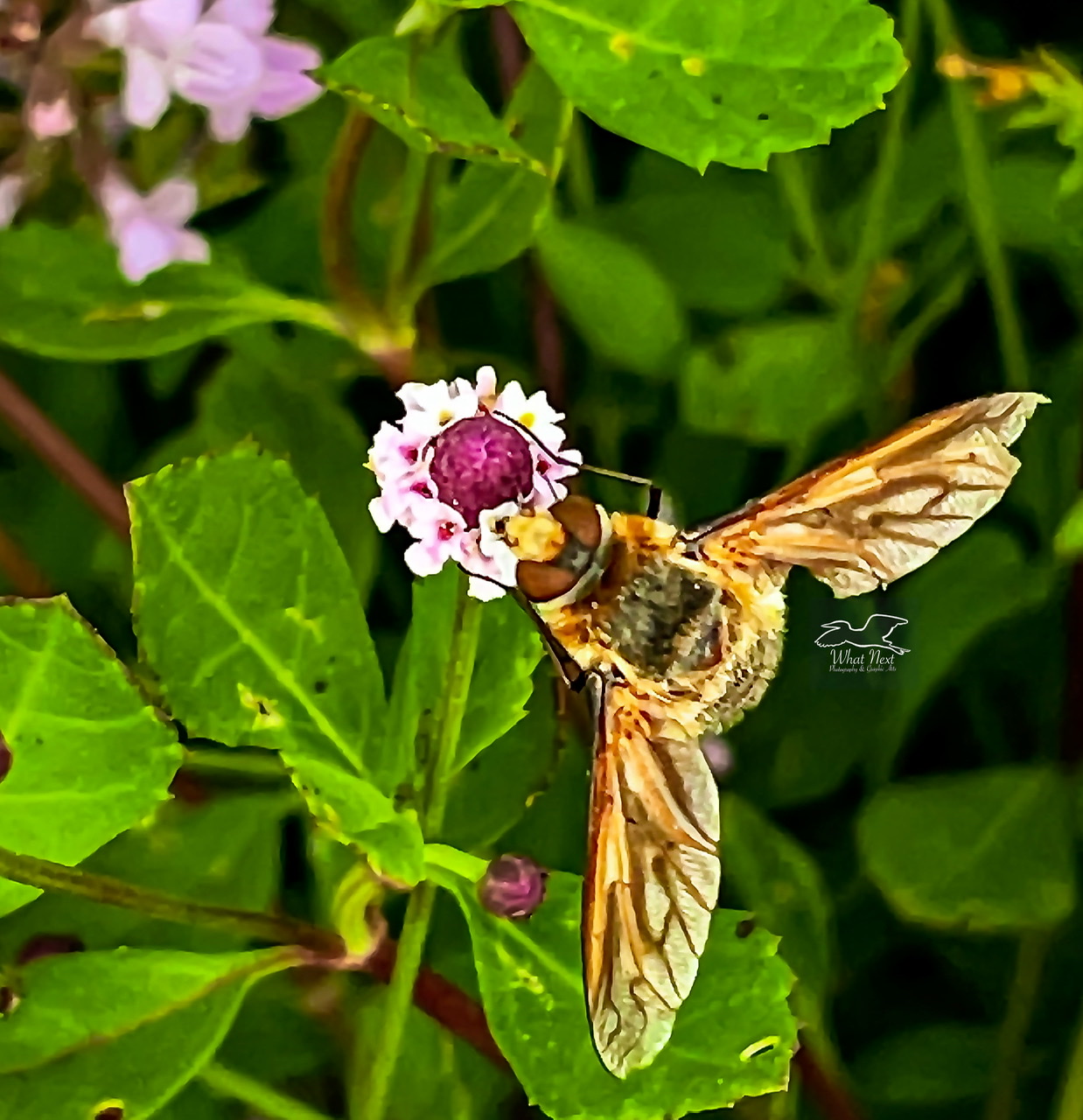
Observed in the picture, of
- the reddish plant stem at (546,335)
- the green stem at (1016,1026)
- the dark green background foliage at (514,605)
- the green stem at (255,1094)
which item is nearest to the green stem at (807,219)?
the dark green background foliage at (514,605)

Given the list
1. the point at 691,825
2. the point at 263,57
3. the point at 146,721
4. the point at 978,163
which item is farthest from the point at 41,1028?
the point at 978,163

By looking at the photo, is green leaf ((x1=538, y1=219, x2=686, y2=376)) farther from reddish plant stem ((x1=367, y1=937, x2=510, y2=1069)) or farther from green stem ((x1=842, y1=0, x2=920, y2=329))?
reddish plant stem ((x1=367, y1=937, x2=510, y2=1069))

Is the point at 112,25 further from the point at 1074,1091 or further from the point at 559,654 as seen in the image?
the point at 1074,1091

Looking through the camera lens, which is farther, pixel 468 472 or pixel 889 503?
pixel 889 503

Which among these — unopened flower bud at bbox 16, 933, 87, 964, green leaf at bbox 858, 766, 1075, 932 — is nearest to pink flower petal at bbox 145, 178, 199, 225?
unopened flower bud at bbox 16, 933, 87, 964

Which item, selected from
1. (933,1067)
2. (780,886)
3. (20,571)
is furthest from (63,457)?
(933,1067)

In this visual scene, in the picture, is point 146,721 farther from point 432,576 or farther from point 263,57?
point 263,57
